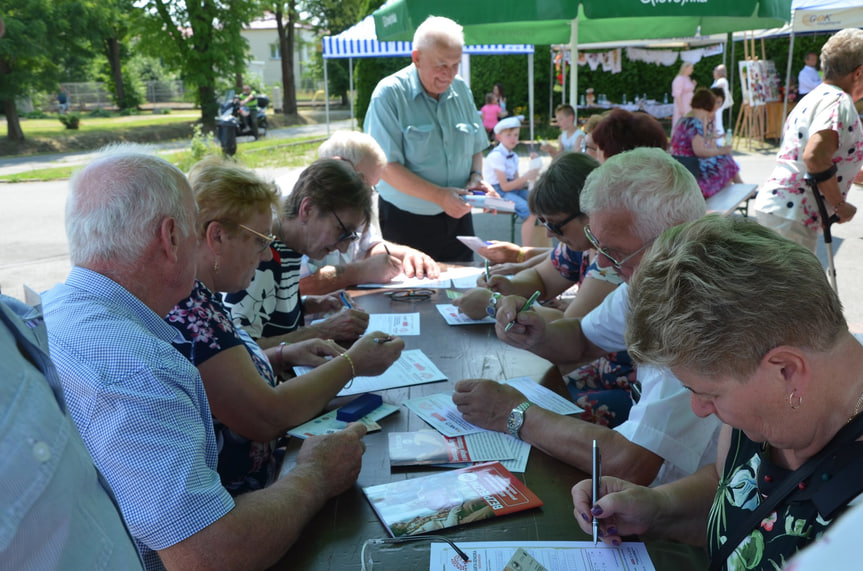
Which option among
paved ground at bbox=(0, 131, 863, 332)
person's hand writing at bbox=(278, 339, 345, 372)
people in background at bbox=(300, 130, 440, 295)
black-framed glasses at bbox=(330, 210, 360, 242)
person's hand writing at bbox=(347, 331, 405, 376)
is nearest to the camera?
person's hand writing at bbox=(347, 331, 405, 376)

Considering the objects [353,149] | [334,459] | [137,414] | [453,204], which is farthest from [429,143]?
[137,414]

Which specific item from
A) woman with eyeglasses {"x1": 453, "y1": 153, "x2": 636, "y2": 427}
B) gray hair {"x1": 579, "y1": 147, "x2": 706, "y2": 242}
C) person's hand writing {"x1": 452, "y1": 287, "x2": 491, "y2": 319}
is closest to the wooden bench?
woman with eyeglasses {"x1": 453, "y1": 153, "x2": 636, "y2": 427}

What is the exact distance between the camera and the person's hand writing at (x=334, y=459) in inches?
63.8

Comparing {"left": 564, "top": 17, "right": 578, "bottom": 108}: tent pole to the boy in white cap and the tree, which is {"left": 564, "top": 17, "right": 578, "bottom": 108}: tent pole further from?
the tree

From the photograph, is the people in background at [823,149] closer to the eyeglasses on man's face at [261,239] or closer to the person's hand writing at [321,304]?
the person's hand writing at [321,304]

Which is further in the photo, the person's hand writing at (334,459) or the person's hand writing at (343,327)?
the person's hand writing at (343,327)

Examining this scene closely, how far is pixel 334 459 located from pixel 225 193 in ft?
3.32

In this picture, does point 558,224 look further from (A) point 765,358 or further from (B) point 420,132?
(B) point 420,132

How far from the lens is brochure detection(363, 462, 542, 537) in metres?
1.51

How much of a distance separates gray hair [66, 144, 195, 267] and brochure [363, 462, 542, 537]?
2.63 feet

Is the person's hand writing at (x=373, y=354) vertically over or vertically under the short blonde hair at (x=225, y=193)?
under

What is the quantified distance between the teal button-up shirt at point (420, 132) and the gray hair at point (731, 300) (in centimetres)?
329

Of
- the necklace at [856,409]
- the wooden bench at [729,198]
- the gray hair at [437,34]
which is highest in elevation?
the gray hair at [437,34]

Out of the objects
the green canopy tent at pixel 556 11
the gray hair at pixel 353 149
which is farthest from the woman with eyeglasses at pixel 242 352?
the green canopy tent at pixel 556 11
